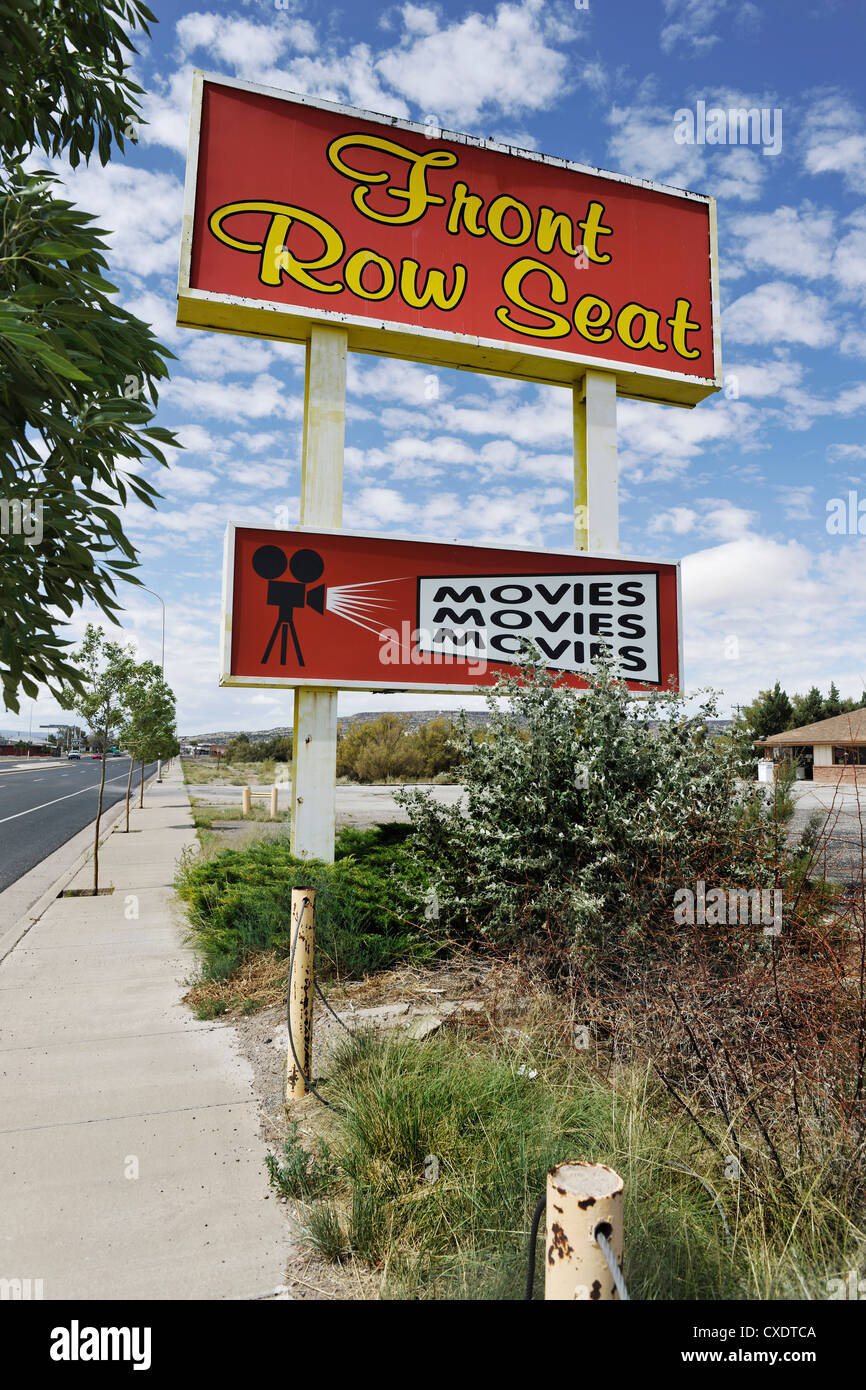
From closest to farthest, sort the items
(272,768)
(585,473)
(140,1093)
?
(140,1093)
(585,473)
(272,768)

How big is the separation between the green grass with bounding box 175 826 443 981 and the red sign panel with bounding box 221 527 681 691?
169cm

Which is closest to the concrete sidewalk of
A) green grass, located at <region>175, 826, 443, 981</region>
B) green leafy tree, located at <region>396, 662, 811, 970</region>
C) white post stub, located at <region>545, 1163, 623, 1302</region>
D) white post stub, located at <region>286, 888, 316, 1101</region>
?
white post stub, located at <region>286, 888, 316, 1101</region>

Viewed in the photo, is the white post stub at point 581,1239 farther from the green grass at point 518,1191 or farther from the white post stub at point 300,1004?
the white post stub at point 300,1004

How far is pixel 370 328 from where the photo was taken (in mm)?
7578

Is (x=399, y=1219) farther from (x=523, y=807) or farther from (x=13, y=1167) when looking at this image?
(x=523, y=807)

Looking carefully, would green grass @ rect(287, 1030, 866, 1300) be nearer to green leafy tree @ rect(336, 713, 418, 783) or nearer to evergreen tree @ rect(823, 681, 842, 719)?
green leafy tree @ rect(336, 713, 418, 783)

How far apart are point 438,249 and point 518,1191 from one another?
826 centimetres

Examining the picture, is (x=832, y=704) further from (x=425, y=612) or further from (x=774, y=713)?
(x=425, y=612)

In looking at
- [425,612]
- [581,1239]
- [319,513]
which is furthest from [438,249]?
[581,1239]

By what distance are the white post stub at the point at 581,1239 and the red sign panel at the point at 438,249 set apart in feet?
24.6

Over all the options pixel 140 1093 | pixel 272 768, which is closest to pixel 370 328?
pixel 140 1093

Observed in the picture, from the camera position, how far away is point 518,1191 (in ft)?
9.43
